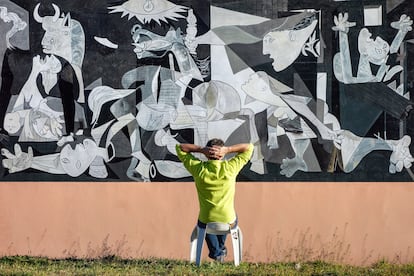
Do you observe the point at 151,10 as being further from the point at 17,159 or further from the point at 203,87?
the point at 17,159

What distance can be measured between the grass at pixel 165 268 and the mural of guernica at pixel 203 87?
3.45 ft

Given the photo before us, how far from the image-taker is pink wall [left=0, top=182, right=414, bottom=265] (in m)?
8.34

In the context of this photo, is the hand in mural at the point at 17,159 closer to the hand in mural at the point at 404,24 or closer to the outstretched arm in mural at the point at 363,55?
the outstretched arm in mural at the point at 363,55

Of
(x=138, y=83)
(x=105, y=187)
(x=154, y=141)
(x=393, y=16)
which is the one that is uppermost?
(x=393, y=16)

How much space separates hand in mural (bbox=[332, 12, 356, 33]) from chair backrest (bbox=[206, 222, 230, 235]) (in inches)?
126

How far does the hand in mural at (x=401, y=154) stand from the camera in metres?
8.29

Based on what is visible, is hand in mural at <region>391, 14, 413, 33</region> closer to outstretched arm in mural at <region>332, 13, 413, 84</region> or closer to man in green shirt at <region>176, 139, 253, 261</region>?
outstretched arm in mural at <region>332, 13, 413, 84</region>

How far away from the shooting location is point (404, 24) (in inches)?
326

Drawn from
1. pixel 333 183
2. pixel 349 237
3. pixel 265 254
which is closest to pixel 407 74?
pixel 333 183

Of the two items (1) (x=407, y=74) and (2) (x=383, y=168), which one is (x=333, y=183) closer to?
(2) (x=383, y=168)

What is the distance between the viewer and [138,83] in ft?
28.2

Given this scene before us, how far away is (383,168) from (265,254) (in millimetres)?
1822

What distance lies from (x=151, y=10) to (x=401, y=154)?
11.9 ft

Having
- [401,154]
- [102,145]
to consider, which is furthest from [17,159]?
[401,154]
